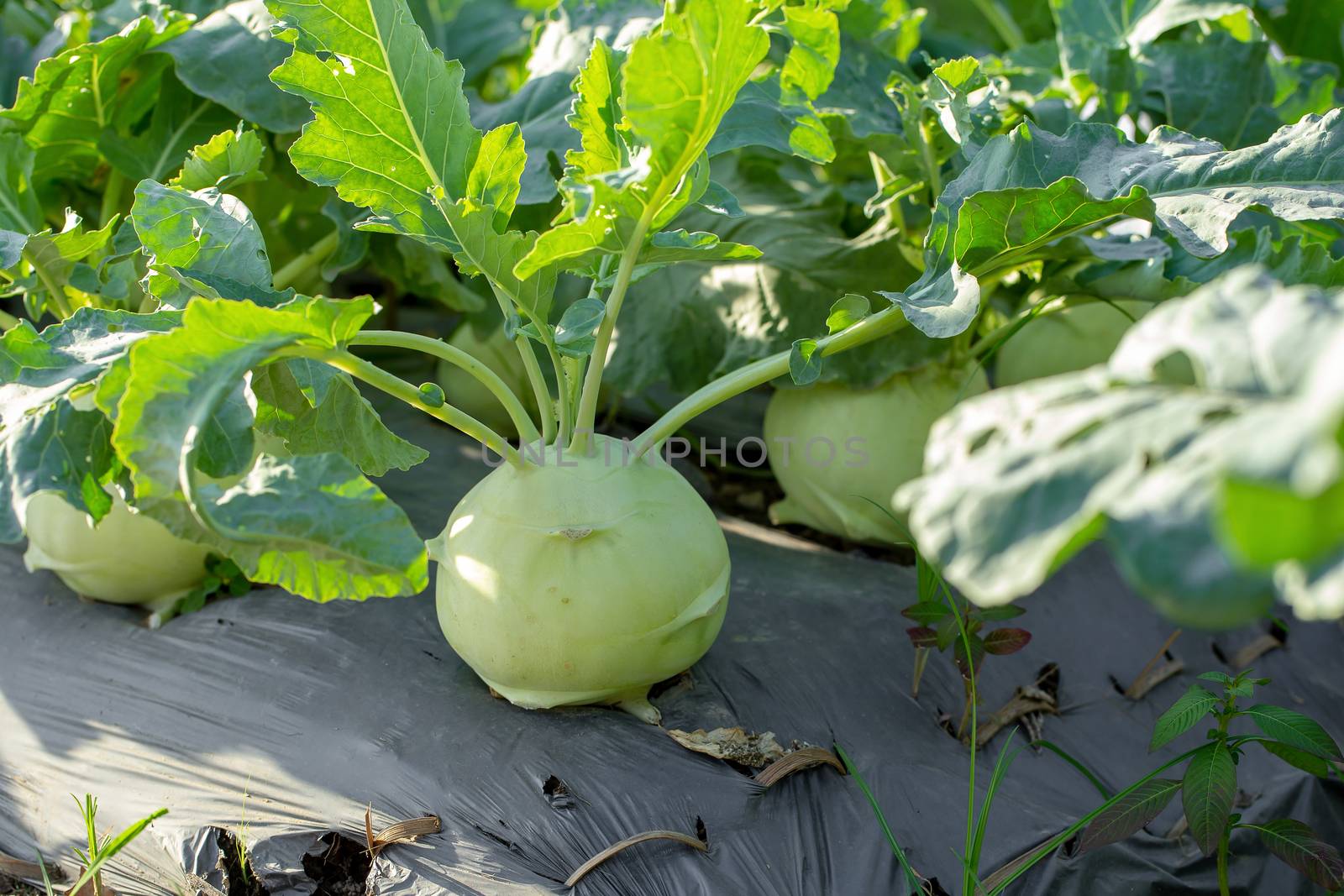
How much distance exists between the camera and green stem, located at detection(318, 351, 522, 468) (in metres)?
1.15

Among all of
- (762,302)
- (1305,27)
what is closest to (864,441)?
(762,302)

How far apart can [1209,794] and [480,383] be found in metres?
1.67

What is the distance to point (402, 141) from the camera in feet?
4.35

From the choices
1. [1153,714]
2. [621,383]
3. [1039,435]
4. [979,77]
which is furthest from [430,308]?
[1039,435]

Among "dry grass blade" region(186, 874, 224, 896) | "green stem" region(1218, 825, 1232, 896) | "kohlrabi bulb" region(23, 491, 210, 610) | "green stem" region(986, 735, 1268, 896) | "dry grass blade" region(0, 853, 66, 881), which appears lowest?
"green stem" region(1218, 825, 1232, 896)

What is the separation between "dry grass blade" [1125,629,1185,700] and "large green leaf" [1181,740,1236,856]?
40 centimetres

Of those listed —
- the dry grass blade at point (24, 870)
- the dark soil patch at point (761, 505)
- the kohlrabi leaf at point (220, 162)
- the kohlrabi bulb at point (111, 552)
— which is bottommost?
the dark soil patch at point (761, 505)

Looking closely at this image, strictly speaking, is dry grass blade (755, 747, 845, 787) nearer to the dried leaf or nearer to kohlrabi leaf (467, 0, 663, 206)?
the dried leaf

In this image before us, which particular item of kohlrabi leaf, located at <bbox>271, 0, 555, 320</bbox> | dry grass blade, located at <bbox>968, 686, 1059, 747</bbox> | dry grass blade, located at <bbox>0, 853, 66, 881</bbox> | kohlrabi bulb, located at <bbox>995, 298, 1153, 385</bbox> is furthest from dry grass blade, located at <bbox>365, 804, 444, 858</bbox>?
kohlrabi bulb, located at <bbox>995, 298, 1153, 385</bbox>

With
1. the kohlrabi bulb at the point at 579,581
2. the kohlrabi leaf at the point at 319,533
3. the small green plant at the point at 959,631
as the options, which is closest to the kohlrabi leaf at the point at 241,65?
the kohlrabi bulb at the point at 579,581

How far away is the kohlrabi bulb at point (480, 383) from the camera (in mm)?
2314

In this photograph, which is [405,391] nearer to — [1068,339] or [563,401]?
[563,401]

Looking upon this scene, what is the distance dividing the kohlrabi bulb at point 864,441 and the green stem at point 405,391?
721mm

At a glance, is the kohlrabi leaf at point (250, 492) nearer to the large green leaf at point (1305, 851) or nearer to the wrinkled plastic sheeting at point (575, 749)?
the wrinkled plastic sheeting at point (575, 749)
